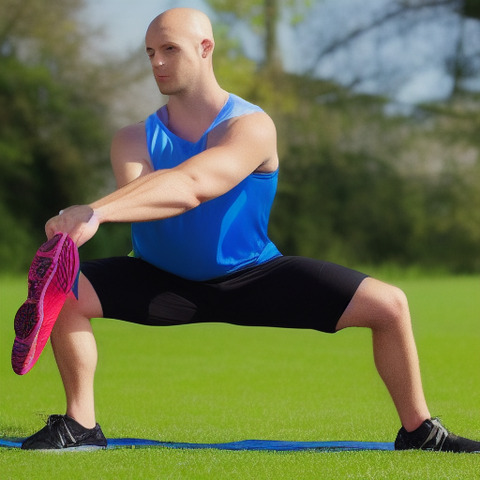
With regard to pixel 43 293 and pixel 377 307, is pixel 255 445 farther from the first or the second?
pixel 43 293

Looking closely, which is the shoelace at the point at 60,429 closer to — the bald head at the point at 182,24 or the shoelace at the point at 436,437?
the shoelace at the point at 436,437

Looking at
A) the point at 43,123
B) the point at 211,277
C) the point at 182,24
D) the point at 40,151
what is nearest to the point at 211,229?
the point at 211,277

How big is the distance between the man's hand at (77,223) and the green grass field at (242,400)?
0.72 m

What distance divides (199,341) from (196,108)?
4162 millimetres

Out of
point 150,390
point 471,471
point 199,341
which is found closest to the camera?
point 471,471

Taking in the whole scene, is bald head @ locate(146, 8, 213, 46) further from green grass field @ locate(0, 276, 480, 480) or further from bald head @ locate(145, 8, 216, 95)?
green grass field @ locate(0, 276, 480, 480)

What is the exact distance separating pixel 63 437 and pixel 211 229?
86 cm

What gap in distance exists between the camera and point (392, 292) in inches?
123

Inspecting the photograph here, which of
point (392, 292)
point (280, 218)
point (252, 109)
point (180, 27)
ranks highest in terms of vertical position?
point (180, 27)

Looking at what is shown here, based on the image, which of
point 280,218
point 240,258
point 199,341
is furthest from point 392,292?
point 280,218

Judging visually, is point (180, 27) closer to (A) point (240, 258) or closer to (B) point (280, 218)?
(A) point (240, 258)

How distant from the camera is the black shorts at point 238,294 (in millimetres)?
3160

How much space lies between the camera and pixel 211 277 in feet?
10.7

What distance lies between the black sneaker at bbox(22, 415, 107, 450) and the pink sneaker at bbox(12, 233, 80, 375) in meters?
0.39
